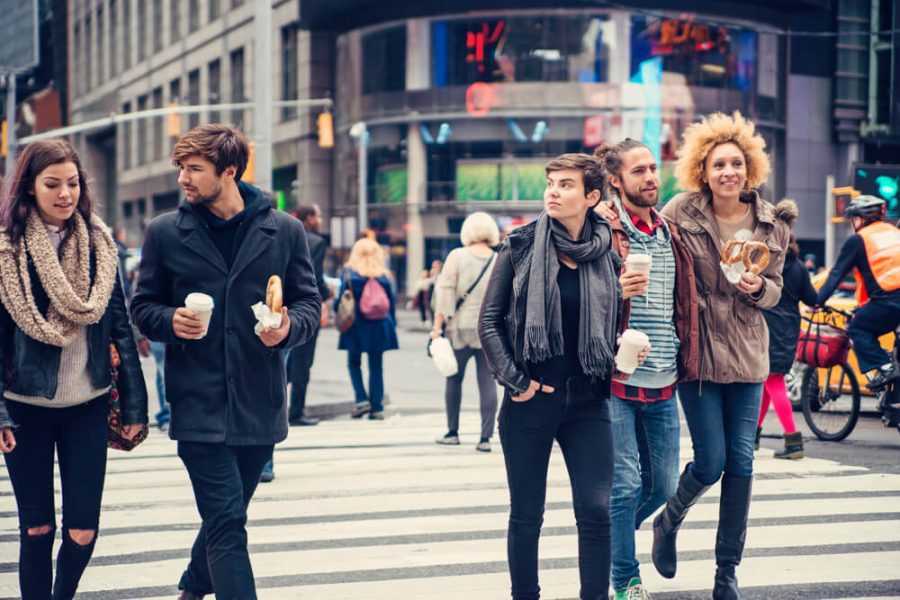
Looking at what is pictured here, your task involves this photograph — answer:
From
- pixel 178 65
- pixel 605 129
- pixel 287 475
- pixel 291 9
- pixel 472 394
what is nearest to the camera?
pixel 287 475

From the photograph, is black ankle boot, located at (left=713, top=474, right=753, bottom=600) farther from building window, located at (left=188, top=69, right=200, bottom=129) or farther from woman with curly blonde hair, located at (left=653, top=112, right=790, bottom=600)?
building window, located at (left=188, top=69, right=200, bottom=129)

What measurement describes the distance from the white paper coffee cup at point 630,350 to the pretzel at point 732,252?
0.73 meters

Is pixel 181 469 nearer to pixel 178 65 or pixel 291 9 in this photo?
pixel 291 9

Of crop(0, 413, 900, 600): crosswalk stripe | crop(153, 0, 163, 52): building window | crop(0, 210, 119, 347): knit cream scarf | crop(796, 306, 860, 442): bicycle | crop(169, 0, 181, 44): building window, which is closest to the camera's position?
crop(0, 210, 119, 347): knit cream scarf

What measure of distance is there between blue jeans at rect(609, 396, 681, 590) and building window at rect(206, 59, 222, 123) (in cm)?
5233

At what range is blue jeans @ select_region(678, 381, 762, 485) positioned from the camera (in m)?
5.51

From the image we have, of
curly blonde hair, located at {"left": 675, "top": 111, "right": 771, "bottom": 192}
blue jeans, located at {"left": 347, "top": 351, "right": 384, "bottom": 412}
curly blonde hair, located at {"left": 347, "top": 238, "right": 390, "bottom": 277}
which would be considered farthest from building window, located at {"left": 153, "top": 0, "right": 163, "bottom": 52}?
curly blonde hair, located at {"left": 675, "top": 111, "right": 771, "bottom": 192}

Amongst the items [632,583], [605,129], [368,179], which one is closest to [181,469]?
[632,583]

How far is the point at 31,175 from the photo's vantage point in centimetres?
478

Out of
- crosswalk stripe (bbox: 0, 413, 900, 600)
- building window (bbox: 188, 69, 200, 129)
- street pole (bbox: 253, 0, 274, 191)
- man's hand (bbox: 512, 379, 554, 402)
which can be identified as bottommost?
crosswalk stripe (bbox: 0, 413, 900, 600)

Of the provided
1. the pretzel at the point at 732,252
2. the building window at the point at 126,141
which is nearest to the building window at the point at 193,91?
the building window at the point at 126,141

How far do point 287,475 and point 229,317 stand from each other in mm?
4687

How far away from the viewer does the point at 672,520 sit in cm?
574

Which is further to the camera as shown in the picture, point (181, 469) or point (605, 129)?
point (605, 129)
